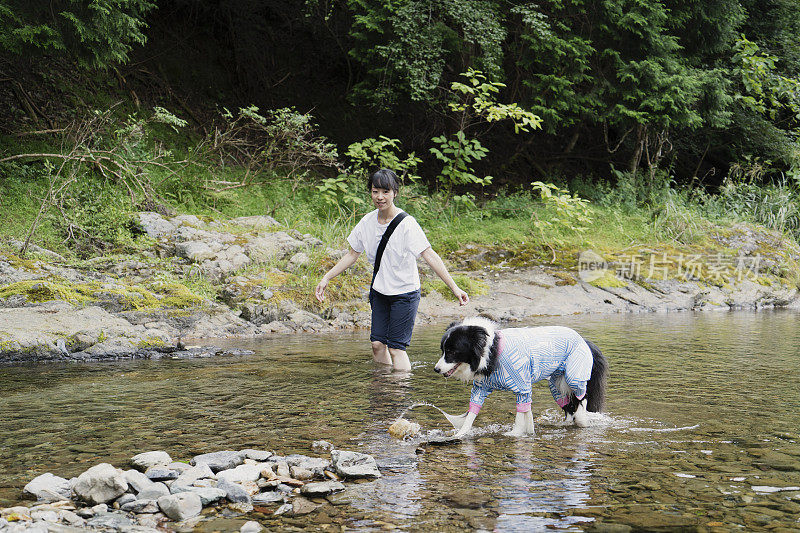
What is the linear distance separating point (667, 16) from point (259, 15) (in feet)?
37.2

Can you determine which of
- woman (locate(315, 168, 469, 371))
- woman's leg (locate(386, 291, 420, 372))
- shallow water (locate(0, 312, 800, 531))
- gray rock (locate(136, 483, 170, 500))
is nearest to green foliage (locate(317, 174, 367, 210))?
shallow water (locate(0, 312, 800, 531))

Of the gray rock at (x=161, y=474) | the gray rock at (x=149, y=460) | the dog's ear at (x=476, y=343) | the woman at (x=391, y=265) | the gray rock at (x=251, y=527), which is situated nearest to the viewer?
the gray rock at (x=251, y=527)

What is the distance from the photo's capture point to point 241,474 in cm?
367

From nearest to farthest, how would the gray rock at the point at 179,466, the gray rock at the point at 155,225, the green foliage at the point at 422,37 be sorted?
the gray rock at the point at 179,466
the gray rock at the point at 155,225
the green foliage at the point at 422,37

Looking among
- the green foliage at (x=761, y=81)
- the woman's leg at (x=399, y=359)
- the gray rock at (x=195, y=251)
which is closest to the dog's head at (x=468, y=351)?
the woman's leg at (x=399, y=359)

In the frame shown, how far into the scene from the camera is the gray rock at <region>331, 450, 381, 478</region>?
3.76 m

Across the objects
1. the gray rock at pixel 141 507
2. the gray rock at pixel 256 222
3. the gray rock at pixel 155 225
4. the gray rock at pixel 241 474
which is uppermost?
the gray rock at pixel 256 222

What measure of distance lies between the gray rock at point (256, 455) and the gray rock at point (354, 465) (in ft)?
1.33

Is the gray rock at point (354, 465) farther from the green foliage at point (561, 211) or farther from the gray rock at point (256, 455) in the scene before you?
the green foliage at point (561, 211)

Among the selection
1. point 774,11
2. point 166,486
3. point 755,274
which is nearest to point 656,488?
point 166,486

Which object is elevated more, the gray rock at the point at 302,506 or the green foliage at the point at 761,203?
the green foliage at the point at 761,203

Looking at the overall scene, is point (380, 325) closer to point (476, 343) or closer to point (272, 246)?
point (476, 343)

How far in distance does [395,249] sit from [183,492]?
3888 millimetres

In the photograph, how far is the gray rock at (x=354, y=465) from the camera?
12.3 ft
